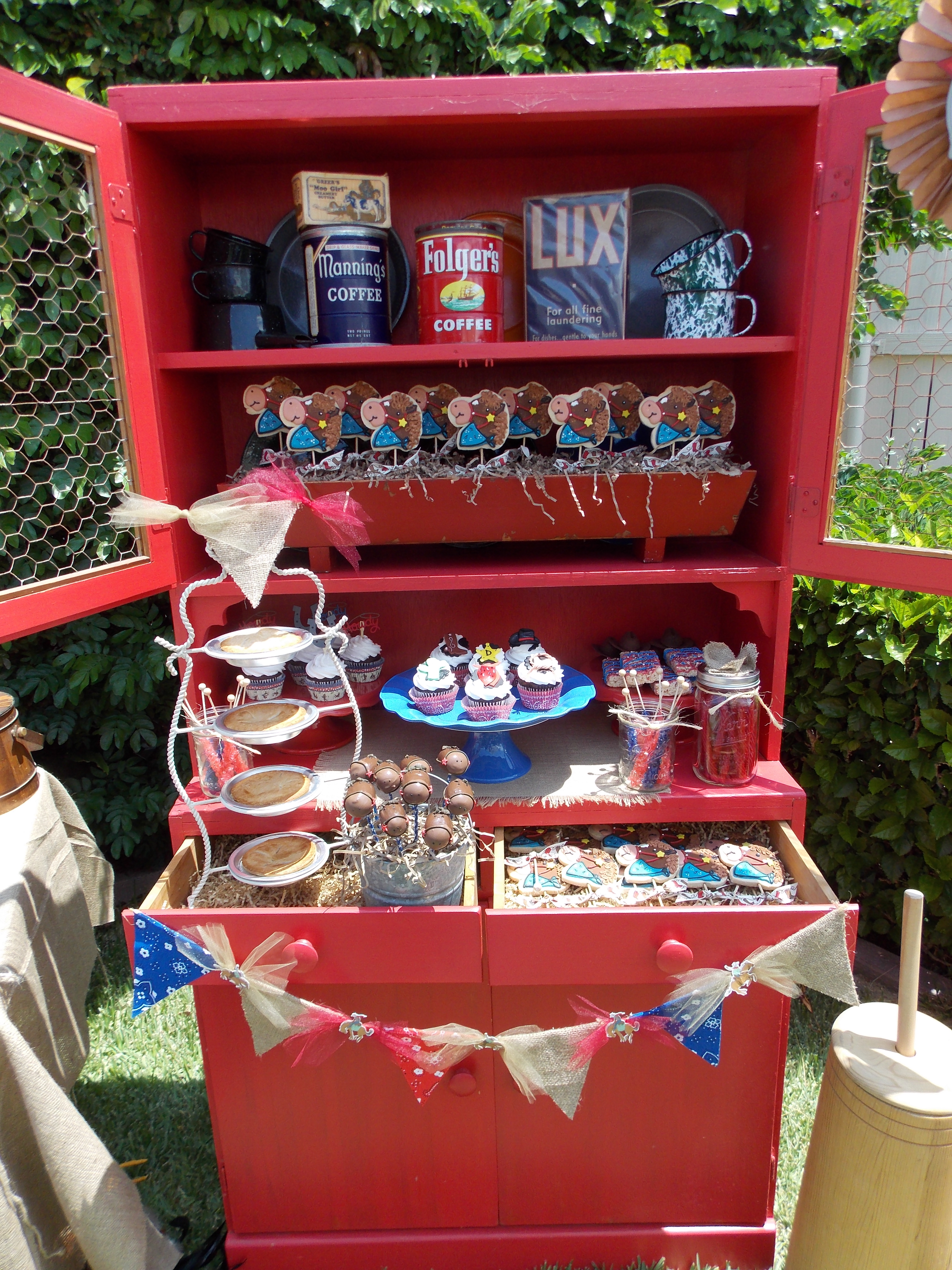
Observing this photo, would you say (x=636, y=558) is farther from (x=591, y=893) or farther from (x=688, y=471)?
(x=591, y=893)

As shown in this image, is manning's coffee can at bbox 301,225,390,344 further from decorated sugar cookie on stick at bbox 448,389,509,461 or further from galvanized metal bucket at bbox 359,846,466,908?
galvanized metal bucket at bbox 359,846,466,908

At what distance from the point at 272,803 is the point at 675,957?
26.1 inches

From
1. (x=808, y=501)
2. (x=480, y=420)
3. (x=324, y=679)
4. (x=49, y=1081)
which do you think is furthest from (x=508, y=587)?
(x=49, y=1081)

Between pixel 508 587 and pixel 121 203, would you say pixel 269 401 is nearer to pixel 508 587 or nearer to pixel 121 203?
pixel 121 203

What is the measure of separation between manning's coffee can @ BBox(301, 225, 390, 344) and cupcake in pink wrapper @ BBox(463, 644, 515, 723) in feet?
1.96

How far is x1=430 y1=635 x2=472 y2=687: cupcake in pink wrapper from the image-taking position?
1.51 metres

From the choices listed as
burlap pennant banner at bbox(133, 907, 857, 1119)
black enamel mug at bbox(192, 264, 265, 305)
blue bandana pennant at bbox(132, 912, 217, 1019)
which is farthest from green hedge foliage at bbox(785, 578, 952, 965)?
blue bandana pennant at bbox(132, 912, 217, 1019)

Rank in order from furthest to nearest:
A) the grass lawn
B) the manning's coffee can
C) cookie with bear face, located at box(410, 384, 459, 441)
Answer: the grass lawn < cookie with bear face, located at box(410, 384, 459, 441) < the manning's coffee can

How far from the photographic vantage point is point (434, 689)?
4.61ft

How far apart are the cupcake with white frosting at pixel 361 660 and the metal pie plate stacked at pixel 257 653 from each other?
0.21 m

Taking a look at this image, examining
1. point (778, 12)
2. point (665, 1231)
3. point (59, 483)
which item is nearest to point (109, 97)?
point (59, 483)

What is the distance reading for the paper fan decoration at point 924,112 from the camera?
0.94 meters

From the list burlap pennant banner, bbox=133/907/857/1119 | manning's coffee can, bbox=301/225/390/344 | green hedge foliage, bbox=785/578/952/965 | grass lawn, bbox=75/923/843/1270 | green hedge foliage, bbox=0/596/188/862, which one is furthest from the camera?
green hedge foliage, bbox=0/596/188/862

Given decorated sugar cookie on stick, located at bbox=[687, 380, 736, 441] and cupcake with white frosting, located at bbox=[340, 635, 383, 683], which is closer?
decorated sugar cookie on stick, located at bbox=[687, 380, 736, 441]
